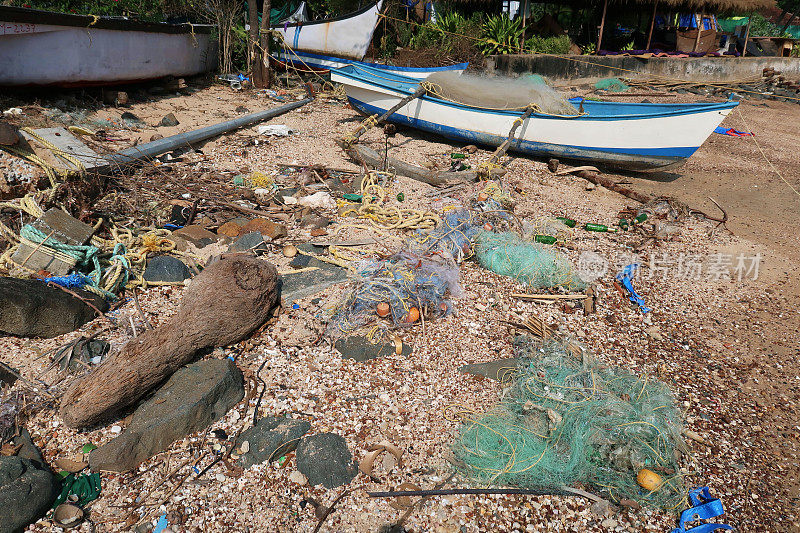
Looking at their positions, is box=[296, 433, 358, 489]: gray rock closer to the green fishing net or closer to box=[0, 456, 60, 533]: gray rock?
box=[0, 456, 60, 533]: gray rock

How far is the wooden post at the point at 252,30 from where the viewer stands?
456 inches

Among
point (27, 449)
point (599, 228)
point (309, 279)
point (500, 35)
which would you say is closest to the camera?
point (27, 449)

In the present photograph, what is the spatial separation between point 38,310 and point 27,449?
120 centimetres

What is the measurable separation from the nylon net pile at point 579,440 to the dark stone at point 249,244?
3.06 meters

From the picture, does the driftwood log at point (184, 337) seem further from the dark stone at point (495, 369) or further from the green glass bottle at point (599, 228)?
the green glass bottle at point (599, 228)

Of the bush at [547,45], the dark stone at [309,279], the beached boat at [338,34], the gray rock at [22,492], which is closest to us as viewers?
the gray rock at [22,492]

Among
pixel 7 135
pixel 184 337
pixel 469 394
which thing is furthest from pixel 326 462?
pixel 7 135

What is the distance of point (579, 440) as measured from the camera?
3.22 metres

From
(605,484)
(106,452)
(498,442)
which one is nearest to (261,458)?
(106,452)

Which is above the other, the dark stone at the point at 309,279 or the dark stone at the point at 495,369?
the dark stone at the point at 309,279

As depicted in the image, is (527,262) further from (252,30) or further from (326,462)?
(252,30)

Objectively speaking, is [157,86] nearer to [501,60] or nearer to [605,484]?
[501,60]

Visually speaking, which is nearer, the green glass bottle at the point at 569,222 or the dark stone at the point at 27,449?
the dark stone at the point at 27,449

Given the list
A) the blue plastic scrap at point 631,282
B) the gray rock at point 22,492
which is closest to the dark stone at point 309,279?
the gray rock at point 22,492
